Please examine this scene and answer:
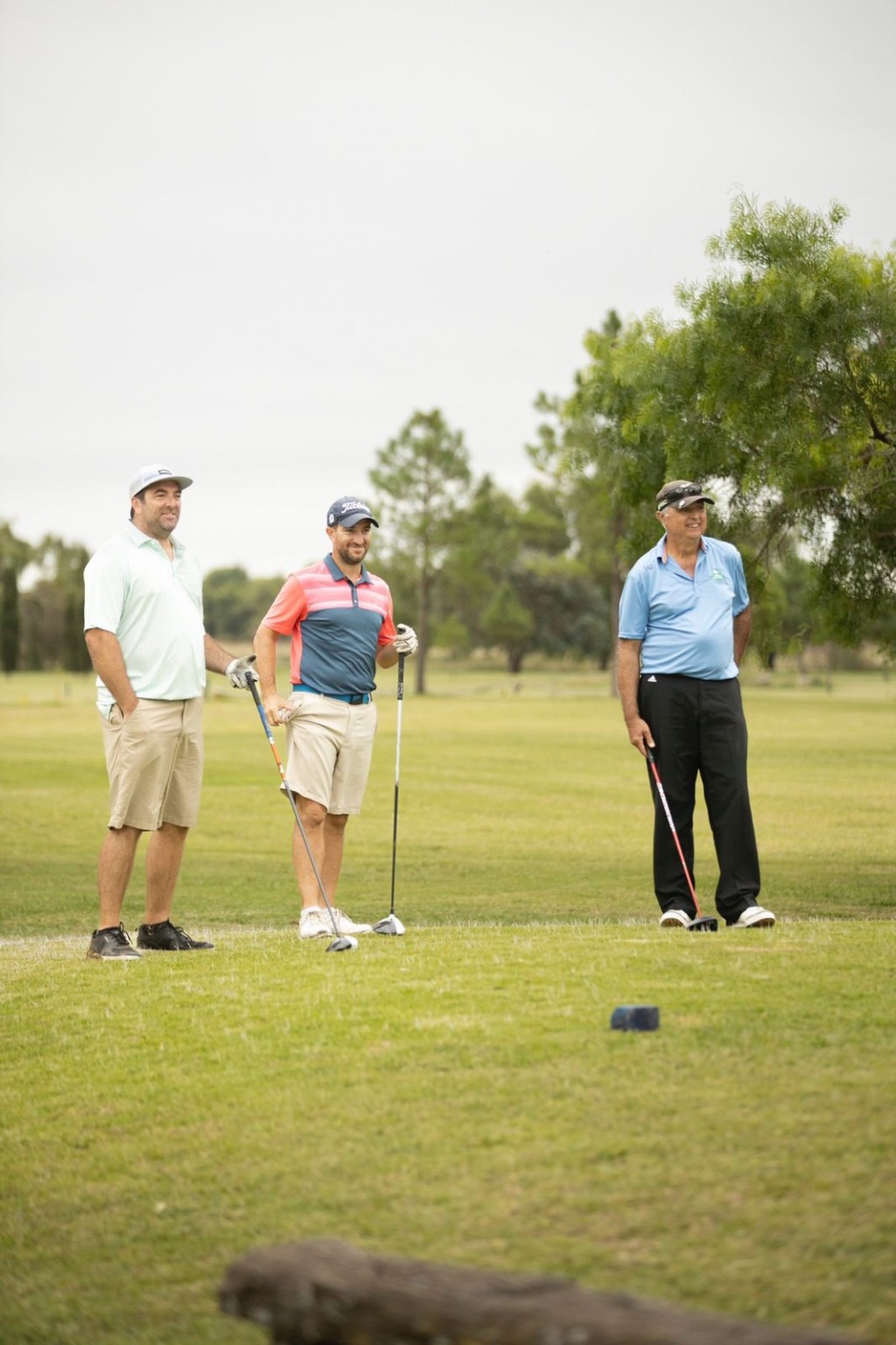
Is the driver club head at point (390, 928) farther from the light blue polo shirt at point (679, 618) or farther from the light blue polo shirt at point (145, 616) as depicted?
the light blue polo shirt at point (679, 618)

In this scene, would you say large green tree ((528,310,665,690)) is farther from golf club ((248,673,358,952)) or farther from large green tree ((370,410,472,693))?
large green tree ((370,410,472,693))

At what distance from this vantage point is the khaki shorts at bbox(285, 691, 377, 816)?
9203 mm

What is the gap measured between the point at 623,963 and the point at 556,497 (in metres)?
92.8

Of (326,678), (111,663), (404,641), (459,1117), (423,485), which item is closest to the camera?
(459,1117)

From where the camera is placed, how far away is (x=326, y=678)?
30.3 ft

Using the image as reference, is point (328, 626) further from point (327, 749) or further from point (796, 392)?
point (796, 392)

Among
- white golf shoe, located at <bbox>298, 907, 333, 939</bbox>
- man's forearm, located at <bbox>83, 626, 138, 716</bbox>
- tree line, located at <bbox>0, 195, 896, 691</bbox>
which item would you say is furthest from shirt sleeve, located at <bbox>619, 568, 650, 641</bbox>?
tree line, located at <bbox>0, 195, 896, 691</bbox>

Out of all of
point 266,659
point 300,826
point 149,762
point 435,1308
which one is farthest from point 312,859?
point 435,1308

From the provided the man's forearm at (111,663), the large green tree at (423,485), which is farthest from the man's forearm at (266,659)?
the large green tree at (423,485)

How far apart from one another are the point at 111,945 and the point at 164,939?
444 mm

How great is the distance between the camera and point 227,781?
30109 millimetres

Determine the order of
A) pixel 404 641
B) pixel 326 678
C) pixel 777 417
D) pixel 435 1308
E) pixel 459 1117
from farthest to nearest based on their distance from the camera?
A: pixel 777 417 → pixel 404 641 → pixel 326 678 → pixel 459 1117 → pixel 435 1308

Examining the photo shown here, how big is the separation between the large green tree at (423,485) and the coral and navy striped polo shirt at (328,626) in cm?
6971

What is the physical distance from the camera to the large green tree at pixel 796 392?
13.8 m
